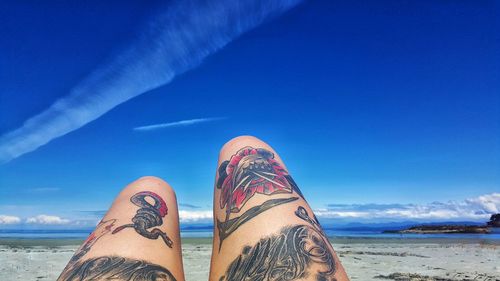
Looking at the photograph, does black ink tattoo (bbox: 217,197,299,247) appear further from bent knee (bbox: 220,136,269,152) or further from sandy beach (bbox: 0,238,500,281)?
sandy beach (bbox: 0,238,500,281)

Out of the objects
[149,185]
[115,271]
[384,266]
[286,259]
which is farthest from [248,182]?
[384,266]

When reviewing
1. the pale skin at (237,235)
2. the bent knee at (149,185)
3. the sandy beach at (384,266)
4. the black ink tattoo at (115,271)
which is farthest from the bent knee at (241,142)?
the sandy beach at (384,266)

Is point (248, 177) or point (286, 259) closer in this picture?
point (286, 259)

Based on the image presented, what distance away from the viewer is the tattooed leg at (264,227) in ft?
5.24

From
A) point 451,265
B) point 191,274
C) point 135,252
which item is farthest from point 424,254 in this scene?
point 135,252

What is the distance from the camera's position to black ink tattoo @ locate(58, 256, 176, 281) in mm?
1715

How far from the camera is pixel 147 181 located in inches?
107

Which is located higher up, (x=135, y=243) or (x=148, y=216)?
(x=148, y=216)

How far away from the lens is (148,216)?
2.23m

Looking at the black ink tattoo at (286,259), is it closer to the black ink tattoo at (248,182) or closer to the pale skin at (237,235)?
the pale skin at (237,235)

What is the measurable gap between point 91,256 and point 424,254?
479 inches

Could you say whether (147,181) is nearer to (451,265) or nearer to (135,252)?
(135,252)

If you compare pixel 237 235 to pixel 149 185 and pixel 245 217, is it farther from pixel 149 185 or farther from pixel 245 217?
pixel 149 185

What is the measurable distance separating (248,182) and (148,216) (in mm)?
661
